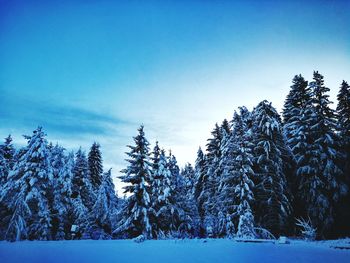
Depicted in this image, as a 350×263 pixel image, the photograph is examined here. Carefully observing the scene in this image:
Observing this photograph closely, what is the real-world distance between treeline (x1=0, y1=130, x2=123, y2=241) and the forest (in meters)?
0.11

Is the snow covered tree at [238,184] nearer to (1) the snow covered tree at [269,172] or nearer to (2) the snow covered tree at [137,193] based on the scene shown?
(1) the snow covered tree at [269,172]

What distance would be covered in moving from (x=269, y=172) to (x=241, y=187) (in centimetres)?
349

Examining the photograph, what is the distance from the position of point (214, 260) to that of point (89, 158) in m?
37.4

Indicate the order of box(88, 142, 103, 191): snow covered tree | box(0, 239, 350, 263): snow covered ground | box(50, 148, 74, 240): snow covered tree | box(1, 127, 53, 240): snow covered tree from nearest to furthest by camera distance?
box(0, 239, 350, 263): snow covered ground → box(1, 127, 53, 240): snow covered tree → box(50, 148, 74, 240): snow covered tree → box(88, 142, 103, 191): snow covered tree

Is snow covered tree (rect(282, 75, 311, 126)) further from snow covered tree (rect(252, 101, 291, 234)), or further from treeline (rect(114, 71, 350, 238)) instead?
snow covered tree (rect(252, 101, 291, 234))

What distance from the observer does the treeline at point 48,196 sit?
20.8 meters

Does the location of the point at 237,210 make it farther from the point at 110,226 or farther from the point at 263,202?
the point at 110,226

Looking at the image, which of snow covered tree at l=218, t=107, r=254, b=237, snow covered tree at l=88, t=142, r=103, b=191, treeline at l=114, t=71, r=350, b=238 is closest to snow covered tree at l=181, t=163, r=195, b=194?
snow covered tree at l=88, t=142, r=103, b=191

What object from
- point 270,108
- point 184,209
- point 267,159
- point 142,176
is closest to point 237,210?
point 267,159

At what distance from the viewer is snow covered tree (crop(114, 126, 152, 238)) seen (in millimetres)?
21250

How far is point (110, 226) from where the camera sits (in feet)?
97.3

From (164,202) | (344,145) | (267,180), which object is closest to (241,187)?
(267,180)

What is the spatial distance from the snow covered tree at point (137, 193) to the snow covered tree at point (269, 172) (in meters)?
10.4

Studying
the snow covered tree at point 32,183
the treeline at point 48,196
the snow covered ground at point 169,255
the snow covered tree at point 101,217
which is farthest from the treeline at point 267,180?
the snow covered ground at point 169,255
